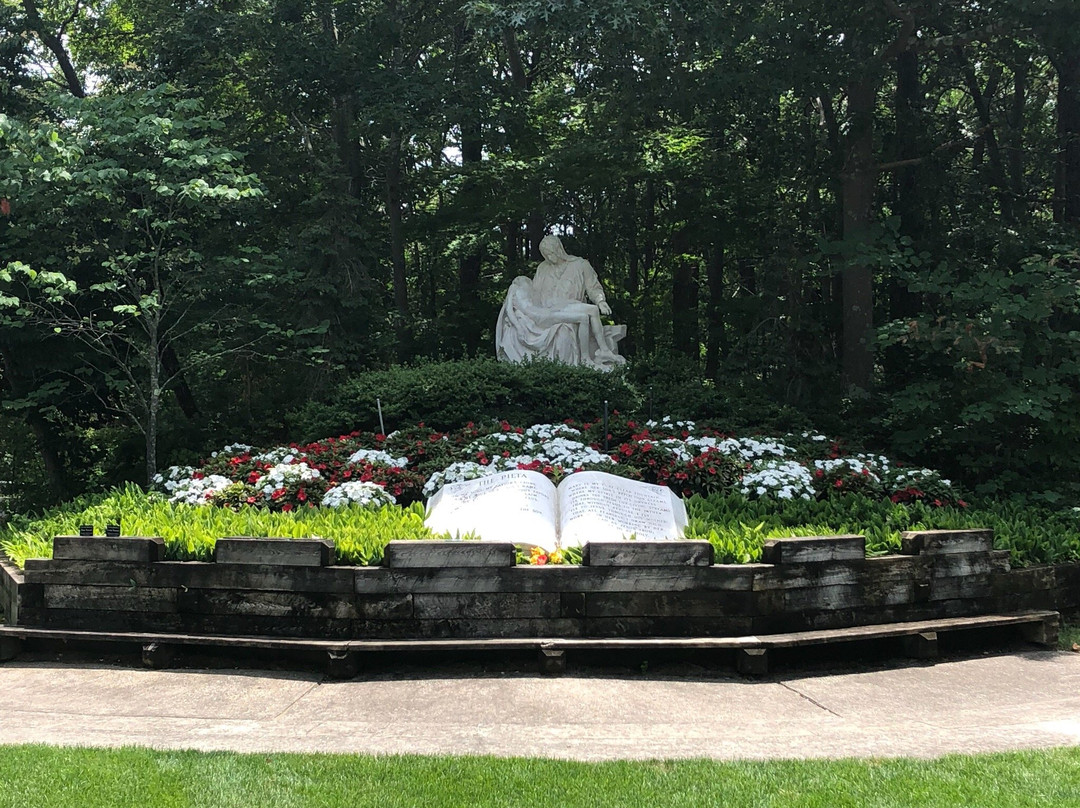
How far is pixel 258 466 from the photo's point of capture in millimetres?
8383

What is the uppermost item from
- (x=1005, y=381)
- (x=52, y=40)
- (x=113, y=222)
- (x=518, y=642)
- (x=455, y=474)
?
(x=52, y=40)

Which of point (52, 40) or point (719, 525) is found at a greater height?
point (52, 40)

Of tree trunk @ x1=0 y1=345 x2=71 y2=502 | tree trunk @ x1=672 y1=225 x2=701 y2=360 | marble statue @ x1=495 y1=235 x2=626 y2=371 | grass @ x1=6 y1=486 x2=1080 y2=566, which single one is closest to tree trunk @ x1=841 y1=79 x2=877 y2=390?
marble statue @ x1=495 y1=235 x2=626 y2=371

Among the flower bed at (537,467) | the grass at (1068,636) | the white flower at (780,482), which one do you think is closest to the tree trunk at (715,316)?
the flower bed at (537,467)

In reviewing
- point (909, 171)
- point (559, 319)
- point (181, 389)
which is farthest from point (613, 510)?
point (909, 171)

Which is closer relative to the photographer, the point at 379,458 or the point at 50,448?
the point at 379,458

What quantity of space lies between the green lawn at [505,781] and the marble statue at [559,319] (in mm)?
8004

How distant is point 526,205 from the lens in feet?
54.2

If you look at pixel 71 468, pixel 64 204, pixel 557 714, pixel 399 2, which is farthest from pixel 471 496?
pixel 399 2

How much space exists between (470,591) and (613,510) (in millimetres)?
1357

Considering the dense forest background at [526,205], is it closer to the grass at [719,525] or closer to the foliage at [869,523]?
the foliage at [869,523]

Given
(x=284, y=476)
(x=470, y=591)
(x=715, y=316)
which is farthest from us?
(x=715, y=316)

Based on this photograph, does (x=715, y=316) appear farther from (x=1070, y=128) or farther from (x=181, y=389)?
(x=181, y=389)

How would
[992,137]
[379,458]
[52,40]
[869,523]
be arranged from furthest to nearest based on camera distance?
[992,137] → [52,40] → [379,458] → [869,523]
